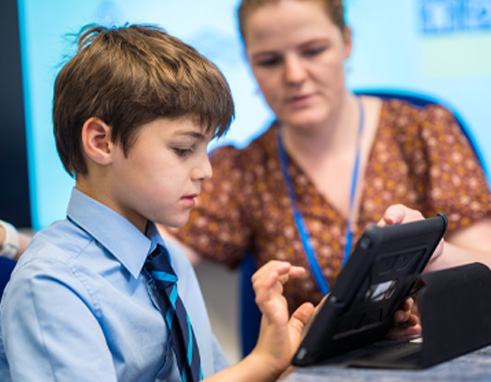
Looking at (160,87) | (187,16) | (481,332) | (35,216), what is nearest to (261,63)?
(160,87)

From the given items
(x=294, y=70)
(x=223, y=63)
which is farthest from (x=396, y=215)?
(x=223, y=63)

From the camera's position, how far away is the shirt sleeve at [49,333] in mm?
745

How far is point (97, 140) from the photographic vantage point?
912 mm

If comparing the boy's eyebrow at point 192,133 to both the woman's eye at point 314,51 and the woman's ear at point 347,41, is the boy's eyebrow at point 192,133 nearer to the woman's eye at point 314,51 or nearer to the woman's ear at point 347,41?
the woman's eye at point 314,51

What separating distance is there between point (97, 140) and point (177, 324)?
0.95ft

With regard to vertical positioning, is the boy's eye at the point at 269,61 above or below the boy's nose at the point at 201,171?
above

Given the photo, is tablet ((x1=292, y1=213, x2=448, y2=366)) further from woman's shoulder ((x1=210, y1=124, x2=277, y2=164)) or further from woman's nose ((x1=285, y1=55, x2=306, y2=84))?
woman's shoulder ((x1=210, y1=124, x2=277, y2=164))

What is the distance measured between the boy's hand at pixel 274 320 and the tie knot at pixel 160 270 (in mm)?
189

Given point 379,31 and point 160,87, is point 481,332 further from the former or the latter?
point 379,31

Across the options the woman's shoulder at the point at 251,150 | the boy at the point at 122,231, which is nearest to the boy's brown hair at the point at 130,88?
the boy at the point at 122,231

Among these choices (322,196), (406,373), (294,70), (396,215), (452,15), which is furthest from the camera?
(452,15)

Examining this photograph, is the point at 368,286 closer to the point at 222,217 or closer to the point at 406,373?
the point at 406,373

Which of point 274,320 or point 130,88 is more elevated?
point 130,88

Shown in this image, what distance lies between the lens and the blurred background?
76.4 inches
